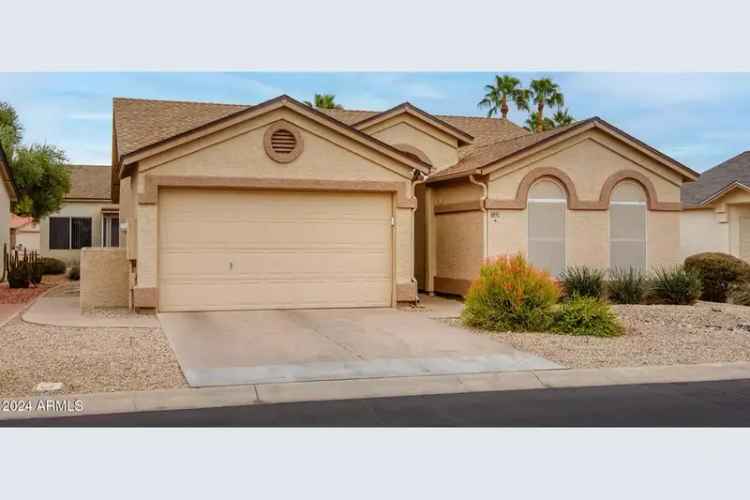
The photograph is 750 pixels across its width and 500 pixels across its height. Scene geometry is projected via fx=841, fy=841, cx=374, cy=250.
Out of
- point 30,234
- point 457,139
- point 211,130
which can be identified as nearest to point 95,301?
point 211,130

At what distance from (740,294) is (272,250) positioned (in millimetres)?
11469

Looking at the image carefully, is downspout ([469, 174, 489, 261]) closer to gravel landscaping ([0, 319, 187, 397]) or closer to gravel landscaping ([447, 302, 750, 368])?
gravel landscaping ([447, 302, 750, 368])

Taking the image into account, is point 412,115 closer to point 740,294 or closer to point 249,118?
point 249,118

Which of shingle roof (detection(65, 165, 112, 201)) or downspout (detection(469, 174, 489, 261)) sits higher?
shingle roof (detection(65, 165, 112, 201))

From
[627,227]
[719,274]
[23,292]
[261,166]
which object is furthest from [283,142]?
[719,274]

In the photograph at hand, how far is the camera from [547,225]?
19.6 metres

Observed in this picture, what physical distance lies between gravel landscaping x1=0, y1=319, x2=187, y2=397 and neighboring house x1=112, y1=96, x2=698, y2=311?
2745 mm

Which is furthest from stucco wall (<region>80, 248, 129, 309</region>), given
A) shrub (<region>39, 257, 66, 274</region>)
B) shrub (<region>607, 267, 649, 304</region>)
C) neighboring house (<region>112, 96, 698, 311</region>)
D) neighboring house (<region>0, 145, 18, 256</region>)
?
shrub (<region>39, 257, 66, 274</region>)

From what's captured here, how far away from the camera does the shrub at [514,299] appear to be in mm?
14531

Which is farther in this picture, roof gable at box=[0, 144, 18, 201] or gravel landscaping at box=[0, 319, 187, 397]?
roof gable at box=[0, 144, 18, 201]

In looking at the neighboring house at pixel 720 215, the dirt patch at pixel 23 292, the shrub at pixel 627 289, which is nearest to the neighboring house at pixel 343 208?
the shrub at pixel 627 289

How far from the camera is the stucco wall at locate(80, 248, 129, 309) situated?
17609mm

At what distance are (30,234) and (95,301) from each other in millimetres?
45567

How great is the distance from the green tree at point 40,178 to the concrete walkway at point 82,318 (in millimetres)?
15166
